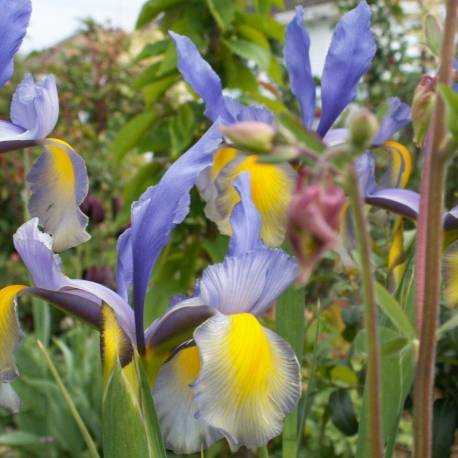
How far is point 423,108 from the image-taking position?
52cm

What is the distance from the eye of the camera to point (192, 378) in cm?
60

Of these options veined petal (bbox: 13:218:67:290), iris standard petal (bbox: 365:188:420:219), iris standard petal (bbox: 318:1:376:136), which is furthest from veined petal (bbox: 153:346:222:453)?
iris standard petal (bbox: 318:1:376:136)

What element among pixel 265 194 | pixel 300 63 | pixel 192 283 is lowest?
pixel 192 283

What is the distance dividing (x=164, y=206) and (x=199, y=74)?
0.18m

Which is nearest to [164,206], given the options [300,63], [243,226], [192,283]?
[243,226]

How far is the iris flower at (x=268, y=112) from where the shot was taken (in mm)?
730

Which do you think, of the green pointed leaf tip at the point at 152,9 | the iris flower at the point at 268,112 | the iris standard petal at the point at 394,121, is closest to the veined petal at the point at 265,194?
the iris flower at the point at 268,112

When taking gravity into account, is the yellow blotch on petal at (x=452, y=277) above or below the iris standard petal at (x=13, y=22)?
below

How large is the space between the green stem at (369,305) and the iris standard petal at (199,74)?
38 centimetres

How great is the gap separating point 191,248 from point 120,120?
2.29 meters

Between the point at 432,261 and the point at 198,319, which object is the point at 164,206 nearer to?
the point at 198,319

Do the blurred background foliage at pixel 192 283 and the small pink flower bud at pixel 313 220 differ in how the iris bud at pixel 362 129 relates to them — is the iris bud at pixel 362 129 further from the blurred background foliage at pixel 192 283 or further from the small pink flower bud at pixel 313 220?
the blurred background foliage at pixel 192 283

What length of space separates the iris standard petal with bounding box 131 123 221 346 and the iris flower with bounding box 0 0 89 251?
12 cm

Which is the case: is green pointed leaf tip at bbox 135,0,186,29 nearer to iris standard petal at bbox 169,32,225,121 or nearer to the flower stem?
iris standard petal at bbox 169,32,225,121
